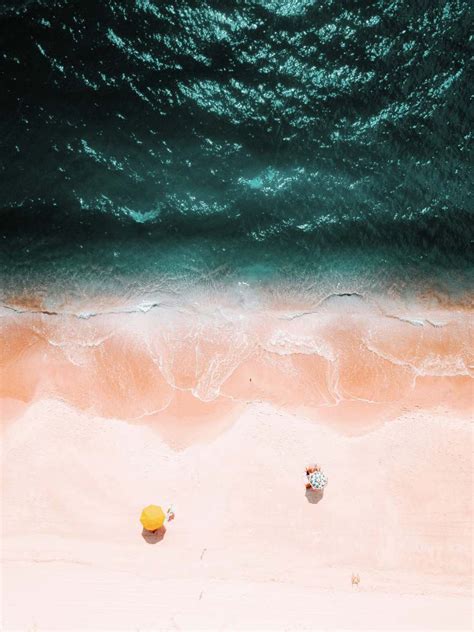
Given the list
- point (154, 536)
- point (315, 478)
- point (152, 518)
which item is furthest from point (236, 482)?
point (154, 536)

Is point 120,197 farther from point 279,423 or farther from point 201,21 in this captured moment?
point 279,423

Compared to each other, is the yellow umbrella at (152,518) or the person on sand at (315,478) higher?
the person on sand at (315,478)

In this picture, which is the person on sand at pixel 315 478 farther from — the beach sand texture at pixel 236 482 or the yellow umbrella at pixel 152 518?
the yellow umbrella at pixel 152 518

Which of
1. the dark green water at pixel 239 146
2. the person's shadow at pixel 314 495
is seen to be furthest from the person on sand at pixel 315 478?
the dark green water at pixel 239 146

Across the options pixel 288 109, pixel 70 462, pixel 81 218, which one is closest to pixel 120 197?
pixel 81 218

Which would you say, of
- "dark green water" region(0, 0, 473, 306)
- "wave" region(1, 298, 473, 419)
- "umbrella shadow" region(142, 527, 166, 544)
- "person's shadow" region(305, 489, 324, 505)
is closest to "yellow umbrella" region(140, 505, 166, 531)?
"umbrella shadow" region(142, 527, 166, 544)

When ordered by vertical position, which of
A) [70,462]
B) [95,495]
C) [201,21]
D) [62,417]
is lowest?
[95,495]

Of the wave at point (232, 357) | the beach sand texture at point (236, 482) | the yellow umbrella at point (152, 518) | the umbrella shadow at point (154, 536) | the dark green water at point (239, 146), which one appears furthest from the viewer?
the dark green water at point (239, 146)
